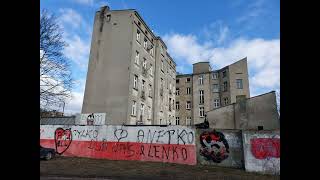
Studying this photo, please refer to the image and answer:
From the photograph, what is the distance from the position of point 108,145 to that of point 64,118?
12.7 meters

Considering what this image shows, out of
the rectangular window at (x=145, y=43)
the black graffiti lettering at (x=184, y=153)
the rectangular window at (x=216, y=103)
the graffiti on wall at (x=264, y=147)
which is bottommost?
the black graffiti lettering at (x=184, y=153)

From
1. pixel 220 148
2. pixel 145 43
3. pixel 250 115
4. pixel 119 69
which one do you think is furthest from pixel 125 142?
pixel 145 43

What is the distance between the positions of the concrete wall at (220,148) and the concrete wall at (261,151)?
0.75m

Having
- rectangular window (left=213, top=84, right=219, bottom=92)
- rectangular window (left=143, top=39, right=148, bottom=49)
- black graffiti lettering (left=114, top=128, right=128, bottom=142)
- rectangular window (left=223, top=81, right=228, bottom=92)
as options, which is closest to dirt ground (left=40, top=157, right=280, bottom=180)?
black graffiti lettering (left=114, top=128, right=128, bottom=142)

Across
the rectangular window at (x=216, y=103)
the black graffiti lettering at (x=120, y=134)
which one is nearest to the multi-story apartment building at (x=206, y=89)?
the rectangular window at (x=216, y=103)

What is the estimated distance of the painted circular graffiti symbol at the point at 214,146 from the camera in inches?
649

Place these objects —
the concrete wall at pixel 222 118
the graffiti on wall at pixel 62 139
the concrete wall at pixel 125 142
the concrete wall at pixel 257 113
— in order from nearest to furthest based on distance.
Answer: the concrete wall at pixel 125 142, the graffiti on wall at pixel 62 139, the concrete wall at pixel 257 113, the concrete wall at pixel 222 118

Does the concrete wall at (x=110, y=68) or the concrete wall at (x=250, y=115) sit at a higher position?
the concrete wall at (x=110, y=68)

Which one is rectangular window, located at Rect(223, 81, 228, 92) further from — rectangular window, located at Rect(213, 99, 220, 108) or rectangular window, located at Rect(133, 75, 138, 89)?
rectangular window, located at Rect(133, 75, 138, 89)

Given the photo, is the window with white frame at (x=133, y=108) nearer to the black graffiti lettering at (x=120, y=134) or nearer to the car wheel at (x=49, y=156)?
the black graffiti lettering at (x=120, y=134)

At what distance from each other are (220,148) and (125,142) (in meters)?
6.71

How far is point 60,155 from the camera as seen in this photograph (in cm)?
2022

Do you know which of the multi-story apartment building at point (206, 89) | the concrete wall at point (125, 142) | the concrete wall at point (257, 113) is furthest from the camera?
the multi-story apartment building at point (206, 89)
